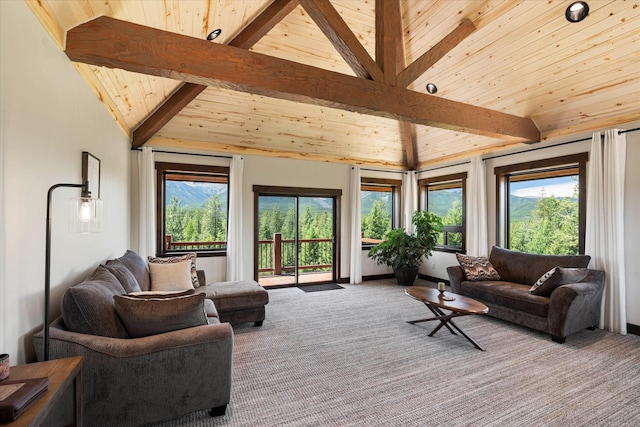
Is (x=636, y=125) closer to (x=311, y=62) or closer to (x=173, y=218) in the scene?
(x=311, y=62)

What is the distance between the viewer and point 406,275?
6277 mm

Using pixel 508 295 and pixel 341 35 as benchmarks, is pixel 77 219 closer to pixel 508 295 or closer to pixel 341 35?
pixel 341 35

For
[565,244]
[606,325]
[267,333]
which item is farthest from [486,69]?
[267,333]

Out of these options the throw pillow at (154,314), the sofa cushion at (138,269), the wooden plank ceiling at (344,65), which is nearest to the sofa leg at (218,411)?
the throw pillow at (154,314)

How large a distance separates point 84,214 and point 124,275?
1347 mm

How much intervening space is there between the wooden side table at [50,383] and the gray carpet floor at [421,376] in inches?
29.4

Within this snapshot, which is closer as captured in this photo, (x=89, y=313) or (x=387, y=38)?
(x=89, y=313)

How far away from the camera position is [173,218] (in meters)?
5.34

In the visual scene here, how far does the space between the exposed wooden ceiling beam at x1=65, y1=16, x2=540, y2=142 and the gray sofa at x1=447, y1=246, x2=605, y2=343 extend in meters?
2.12

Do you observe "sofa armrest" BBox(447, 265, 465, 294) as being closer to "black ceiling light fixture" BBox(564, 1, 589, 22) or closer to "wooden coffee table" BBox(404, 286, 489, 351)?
"wooden coffee table" BBox(404, 286, 489, 351)

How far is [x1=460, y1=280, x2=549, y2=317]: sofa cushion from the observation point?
3613mm

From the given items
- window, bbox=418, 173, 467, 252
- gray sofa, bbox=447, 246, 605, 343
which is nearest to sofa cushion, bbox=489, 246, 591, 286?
gray sofa, bbox=447, 246, 605, 343

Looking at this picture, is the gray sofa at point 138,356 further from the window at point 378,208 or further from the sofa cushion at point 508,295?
the window at point 378,208

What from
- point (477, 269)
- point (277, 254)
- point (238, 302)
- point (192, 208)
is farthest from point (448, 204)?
point (192, 208)
